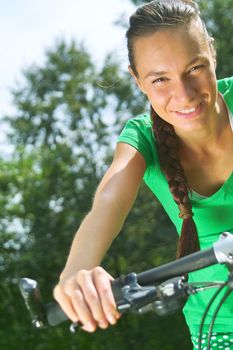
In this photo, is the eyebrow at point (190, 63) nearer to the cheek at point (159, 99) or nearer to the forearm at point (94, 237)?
the cheek at point (159, 99)

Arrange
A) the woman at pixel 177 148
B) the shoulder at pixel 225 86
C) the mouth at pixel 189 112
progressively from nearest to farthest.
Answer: the woman at pixel 177 148
the mouth at pixel 189 112
the shoulder at pixel 225 86

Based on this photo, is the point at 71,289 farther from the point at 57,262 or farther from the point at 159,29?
the point at 57,262

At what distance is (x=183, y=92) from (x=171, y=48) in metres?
0.12

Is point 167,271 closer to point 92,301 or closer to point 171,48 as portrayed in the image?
point 92,301

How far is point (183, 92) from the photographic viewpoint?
7.16 feet

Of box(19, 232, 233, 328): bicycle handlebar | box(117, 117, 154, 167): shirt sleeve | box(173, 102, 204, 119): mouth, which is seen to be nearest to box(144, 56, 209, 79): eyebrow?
box(173, 102, 204, 119): mouth

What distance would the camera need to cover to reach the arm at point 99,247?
1.54m

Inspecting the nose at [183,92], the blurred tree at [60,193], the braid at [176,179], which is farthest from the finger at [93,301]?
the blurred tree at [60,193]

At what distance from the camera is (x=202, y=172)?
8.47ft

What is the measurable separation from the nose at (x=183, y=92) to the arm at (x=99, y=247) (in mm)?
253

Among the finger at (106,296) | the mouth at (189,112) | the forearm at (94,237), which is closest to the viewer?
the finger at (106,296)

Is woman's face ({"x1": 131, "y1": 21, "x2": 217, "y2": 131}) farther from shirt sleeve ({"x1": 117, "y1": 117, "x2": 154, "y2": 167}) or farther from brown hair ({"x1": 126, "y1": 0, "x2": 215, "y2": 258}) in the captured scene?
shirt sleeve ({"x1": 117, "y1": 117, "x2": 154, "y2": 167})

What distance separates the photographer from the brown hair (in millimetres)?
2305

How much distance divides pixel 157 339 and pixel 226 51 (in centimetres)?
589
